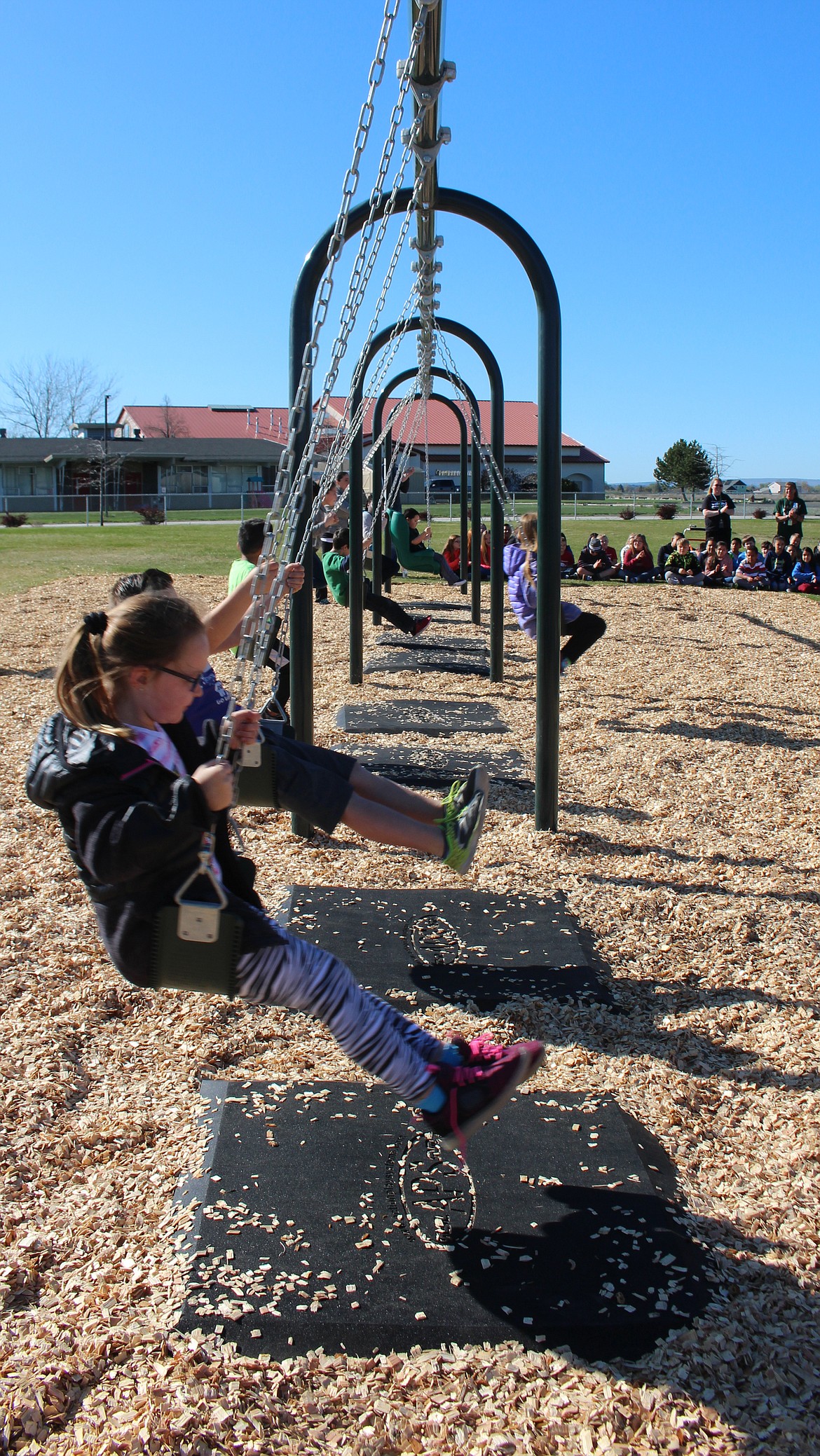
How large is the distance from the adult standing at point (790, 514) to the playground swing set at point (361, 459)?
310 inches

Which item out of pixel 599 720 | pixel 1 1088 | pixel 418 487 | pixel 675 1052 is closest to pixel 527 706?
pixel 599 720

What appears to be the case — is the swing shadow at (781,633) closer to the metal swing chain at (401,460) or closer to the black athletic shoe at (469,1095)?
the metal swing chain at (401,460)

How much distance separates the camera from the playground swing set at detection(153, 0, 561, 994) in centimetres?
205

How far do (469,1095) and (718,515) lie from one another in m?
15.0

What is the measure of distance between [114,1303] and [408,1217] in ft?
1.91

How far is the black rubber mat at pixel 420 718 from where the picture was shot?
21.6 ft

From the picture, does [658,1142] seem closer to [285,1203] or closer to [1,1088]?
[285,1203]

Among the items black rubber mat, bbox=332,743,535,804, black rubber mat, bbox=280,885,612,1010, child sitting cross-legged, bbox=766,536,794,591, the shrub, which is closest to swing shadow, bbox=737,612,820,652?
child sitting cross-legged, bbox=766,536,794,591

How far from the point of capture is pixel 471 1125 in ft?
6.95

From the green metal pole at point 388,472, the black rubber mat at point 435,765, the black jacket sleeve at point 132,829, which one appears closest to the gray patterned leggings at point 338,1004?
the black jacket sleeve at point 132,829

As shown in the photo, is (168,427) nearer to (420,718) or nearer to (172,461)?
(172,461)

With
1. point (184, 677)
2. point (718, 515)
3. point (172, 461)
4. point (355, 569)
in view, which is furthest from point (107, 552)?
point (172, 461)

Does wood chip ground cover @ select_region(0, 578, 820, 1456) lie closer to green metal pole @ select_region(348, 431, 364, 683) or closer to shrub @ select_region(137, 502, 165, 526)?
green metal pole @ select_region(348, 431, 364, 683)

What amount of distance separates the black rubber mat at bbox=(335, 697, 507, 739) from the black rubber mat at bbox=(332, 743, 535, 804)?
422 millimetres
